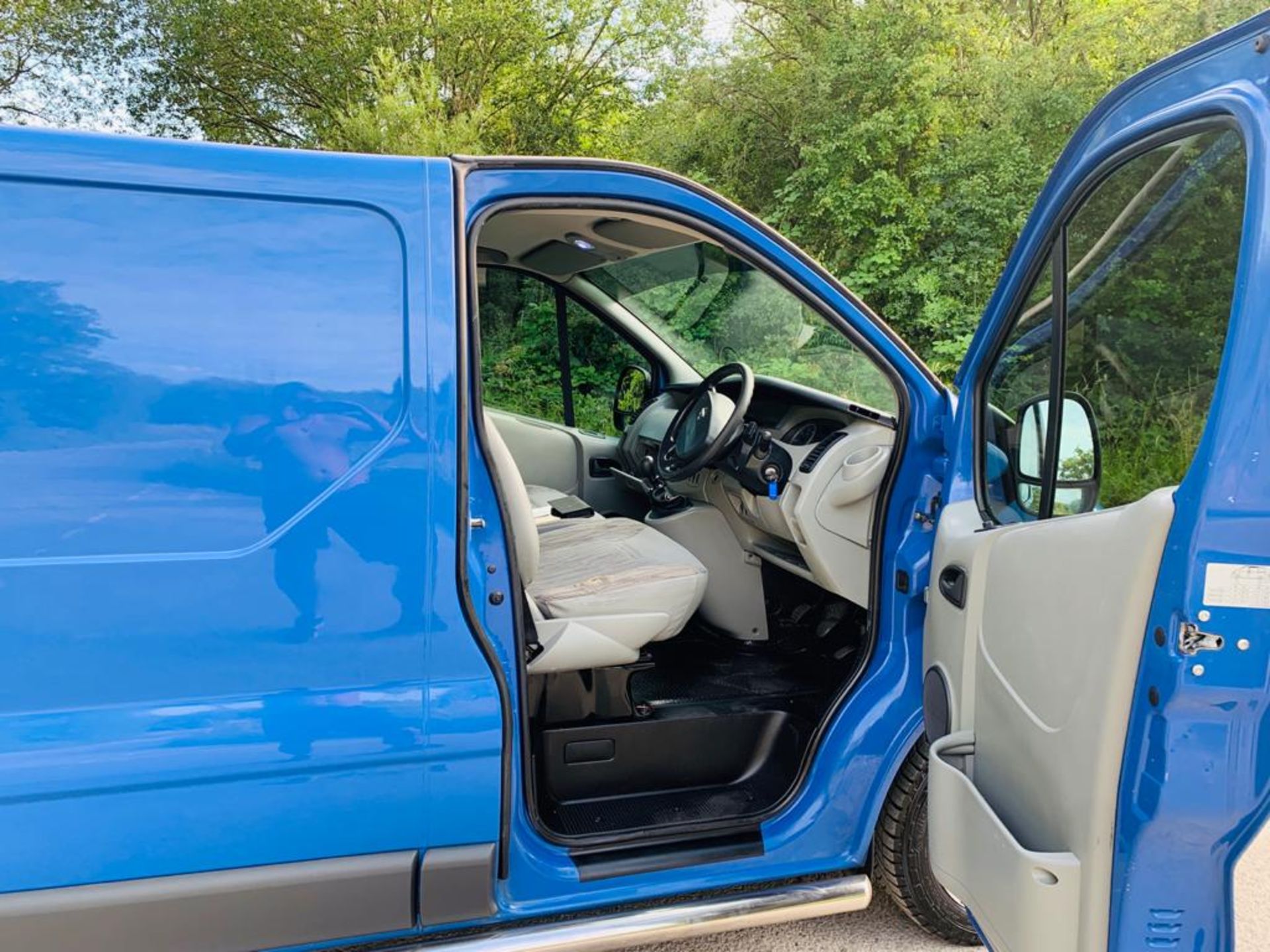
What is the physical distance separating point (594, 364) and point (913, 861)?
2207 millimetres

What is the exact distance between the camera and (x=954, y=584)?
1.82 meters

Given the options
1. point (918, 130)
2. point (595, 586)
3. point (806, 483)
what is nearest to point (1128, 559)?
point (806, 483)

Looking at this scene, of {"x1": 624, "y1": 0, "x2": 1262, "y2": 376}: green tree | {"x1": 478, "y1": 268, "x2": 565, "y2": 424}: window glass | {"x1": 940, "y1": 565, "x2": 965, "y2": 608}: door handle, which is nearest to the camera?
{"x1": 940, "y1": 565, "x2": 965, "y2": 608}: door handle

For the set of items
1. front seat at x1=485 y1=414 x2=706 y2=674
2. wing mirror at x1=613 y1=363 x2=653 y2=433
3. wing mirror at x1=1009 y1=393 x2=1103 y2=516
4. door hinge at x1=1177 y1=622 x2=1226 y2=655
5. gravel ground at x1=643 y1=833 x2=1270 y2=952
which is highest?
wing mirror at x1=613 y1=363 x2=653 y2=433

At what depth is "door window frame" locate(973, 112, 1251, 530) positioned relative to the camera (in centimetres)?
146

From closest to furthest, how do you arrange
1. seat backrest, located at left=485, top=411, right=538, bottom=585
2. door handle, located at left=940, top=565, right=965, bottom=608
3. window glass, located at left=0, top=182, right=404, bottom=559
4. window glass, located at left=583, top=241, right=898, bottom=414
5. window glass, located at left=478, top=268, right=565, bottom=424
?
window glass, located at left=0, top=182, right=404, bottom=559 < door handle, located at left=940, top=565, right=965, bottom=608 < seat backrest, located at left=485, top=411, right=538, bottom=585 < window glass, located at left=583, top=241, right=898, bottom=414 < window glass, located at left=478, top=268, right=565, bottom=424

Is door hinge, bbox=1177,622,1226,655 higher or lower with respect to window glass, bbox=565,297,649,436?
lower

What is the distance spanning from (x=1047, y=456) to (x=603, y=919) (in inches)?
53.5

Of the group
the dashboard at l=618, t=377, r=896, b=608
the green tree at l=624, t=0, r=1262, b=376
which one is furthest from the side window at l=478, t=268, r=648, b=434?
the green tree at l=624, t=0, r=1262, b=376

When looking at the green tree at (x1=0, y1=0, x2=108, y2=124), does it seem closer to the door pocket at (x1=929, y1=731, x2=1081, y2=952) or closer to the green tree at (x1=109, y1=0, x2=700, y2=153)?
the green tree at (x1=109, y1=0, x2=700, y2=153)

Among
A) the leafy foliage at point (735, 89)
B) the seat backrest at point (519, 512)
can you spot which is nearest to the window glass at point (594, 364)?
the seat backrest at point (519, 512)

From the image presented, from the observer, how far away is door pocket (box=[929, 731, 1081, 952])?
53.8 inches

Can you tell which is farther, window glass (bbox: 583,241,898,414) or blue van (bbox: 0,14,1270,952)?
window glass (bbox: 583,241,898,414)

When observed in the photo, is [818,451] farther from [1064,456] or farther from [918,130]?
[918,130]
